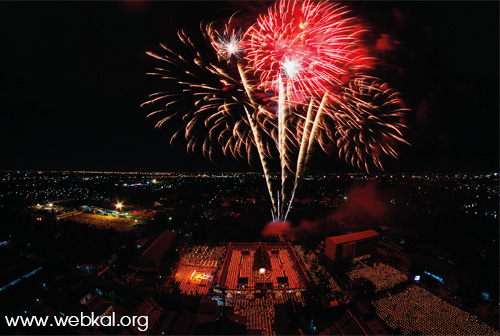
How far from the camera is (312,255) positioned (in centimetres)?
962

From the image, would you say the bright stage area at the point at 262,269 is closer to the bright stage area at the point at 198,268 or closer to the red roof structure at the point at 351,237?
the bright stage area at the point at 198,268

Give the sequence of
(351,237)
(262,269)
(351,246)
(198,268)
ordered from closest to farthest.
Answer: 1. (262,269)
2. (198,268)
3. (351,246)
4. (351,237)

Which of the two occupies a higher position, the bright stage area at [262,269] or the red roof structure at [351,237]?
the red roof structure at [351,237]

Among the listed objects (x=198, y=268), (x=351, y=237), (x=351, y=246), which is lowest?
(x=198, y=268)

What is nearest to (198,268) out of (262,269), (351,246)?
Answer: (262,269)

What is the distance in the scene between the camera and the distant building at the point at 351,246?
8742mm

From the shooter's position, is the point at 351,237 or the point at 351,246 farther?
the point at 351,237

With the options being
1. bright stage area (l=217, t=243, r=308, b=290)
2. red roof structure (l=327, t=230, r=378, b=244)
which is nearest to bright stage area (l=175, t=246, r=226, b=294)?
bright stage area (l=217, t=243, r=308, b=290)

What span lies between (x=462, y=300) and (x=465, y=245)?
4.14m

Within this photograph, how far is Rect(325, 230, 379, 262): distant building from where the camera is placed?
28.7 feet

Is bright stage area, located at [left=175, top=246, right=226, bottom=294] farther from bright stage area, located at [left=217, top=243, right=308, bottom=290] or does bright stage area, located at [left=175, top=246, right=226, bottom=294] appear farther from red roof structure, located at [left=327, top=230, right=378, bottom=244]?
red roof structure, located at [left=327, top=230, right=378, bottom=244]

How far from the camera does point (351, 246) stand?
8.95m

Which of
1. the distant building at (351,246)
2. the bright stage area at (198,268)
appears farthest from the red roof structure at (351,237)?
the bright stage area at (198,268)

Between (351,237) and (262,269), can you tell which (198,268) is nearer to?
(262,269)
